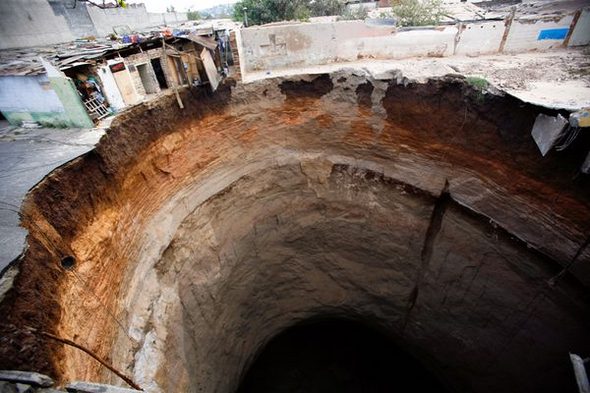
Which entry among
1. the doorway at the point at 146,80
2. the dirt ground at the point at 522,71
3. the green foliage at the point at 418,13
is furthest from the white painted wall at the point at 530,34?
the doorway at the point at 146,80

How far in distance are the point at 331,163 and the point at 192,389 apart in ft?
18.2

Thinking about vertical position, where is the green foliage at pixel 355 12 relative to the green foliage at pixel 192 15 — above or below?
below

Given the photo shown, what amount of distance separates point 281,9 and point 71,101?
11.5 meters

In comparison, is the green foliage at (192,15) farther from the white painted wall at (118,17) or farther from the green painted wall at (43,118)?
the green painted wall at (43,118)

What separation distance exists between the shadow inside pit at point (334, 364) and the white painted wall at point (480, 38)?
8176mm

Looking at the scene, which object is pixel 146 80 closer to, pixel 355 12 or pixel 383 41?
pixel 383 41

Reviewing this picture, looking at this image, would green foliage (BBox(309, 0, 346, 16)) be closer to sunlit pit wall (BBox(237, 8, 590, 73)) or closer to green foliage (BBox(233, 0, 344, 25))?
green foliage (BBox(233, 0, 344, 25))

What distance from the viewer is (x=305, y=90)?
6.84 meters

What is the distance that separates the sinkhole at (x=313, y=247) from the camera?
4.03 metres

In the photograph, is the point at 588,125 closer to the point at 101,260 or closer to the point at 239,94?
the point at 239,94

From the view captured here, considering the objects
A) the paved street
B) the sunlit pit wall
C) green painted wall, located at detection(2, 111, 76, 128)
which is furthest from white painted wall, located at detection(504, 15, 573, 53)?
green painted wall, located at detection(2, 111, 76, 128)

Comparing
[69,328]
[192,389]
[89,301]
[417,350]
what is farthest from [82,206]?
[417,350]

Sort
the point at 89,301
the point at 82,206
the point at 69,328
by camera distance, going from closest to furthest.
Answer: the point at 69,328, the point at 89,301, the point at 82,206

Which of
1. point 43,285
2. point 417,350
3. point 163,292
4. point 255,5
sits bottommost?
point 417,350
